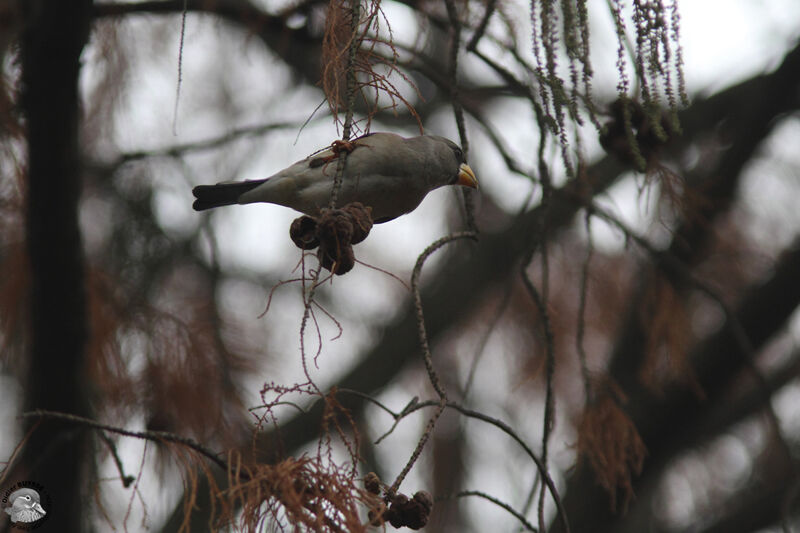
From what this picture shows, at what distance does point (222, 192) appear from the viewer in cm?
240

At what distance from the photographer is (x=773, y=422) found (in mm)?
2137

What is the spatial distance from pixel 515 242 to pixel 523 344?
0.65 meters

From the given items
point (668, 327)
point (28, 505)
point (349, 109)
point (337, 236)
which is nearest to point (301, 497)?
point (337, 236)

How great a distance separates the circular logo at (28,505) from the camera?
214 centimetres

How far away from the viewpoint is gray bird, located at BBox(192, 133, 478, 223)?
6.86 ft

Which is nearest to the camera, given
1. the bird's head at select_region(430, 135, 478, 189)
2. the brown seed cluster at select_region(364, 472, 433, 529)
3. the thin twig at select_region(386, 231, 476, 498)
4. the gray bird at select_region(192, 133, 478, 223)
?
the thin twig at select_region(386, 231, 476, 498)

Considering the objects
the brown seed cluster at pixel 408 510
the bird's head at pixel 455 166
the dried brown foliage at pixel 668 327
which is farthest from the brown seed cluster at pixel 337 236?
the dried brown foliage at pixel 668 327

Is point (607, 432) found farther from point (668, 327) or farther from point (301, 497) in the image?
point (301, 497)

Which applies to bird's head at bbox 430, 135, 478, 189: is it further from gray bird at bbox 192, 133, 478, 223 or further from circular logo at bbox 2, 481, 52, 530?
circular logo at bbox 2, 481, 52, 530

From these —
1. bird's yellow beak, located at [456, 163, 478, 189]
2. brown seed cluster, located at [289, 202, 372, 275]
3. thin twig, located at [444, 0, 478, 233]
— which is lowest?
brown seed cluster, located at [289, 202, 372, 275]

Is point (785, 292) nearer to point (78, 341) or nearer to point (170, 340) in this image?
point (170, 340)

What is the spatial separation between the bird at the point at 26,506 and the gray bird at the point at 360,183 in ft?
2.98

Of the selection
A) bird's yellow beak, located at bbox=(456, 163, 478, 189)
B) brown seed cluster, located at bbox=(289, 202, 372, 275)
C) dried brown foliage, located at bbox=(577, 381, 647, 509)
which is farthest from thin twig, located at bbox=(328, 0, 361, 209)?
bird's yellow beak, located at bbox=(456, 163, 478, 189)

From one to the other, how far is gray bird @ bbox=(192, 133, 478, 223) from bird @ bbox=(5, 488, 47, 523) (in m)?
0.91
